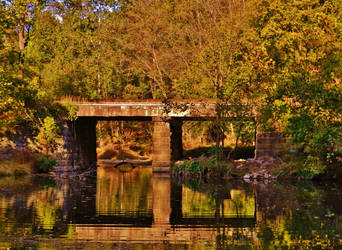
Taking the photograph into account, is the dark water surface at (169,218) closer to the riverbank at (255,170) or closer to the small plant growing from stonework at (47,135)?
the riverbank at (255,170)

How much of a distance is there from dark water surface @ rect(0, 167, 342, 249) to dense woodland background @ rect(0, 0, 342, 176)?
124 inches

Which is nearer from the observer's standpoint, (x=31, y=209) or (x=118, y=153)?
(x=31, y=209)

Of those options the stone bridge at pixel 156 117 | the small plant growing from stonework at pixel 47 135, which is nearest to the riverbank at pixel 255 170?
the stone bridge at pixel 156 117

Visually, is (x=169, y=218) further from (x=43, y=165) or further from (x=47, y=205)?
(x=43, y=165)

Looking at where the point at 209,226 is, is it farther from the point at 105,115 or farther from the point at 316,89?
the point at 105,115

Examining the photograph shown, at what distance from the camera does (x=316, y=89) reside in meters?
24.6

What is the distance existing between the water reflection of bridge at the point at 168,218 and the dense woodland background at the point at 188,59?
4.51m

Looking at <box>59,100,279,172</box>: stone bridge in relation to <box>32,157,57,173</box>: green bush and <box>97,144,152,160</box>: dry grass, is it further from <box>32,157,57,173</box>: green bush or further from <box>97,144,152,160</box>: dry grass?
<box>97,144,152,160</box>: dry grass

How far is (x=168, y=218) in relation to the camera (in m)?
20.4

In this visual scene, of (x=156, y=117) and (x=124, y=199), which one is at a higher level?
(x=156, y=117)

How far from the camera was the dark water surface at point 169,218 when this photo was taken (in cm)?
1515

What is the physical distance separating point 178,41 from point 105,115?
52.2 ft

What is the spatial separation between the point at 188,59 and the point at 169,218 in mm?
44106

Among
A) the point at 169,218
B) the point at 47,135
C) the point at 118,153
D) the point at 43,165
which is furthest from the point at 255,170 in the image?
the point at 118,153
